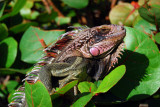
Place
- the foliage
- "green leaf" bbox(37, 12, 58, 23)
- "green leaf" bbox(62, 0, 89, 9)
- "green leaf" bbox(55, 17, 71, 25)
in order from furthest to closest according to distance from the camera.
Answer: "green leaf" bbox(55, 17, 71, 25) < "green leaf" bbox(37, 12, 58, 23) < "green leaf" bbox(62, 0, 89, 9) < the foliage

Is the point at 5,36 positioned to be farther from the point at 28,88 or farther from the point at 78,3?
the point at 28,88

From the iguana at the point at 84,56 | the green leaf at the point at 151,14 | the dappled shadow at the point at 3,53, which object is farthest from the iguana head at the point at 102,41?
the dappled shadow at the point at 3,53

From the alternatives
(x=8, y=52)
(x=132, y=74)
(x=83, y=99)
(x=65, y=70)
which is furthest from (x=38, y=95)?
(x=8, y=52)

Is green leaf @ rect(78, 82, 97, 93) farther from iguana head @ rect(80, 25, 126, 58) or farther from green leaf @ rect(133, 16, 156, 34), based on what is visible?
green leaf @ rect(133, 16, 156, 34)

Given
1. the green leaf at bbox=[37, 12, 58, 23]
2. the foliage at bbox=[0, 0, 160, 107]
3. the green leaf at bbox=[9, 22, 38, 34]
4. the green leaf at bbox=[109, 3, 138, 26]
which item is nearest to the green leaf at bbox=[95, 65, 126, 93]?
the foliage at bbox=[0, 0, 160, 107]

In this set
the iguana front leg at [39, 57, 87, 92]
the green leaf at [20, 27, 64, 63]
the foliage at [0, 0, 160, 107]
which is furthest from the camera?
the green leaf at [20, 27, 64, 63]

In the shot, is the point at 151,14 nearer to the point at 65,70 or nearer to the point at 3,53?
the point at 65,70

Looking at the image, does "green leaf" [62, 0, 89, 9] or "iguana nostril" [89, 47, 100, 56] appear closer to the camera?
"iguana nostril" [89, 47, 100, 56]

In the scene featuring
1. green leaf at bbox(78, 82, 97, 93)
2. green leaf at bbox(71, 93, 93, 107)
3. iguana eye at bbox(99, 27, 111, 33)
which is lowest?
green leaf at bbox(78, 82, 97, 93)
